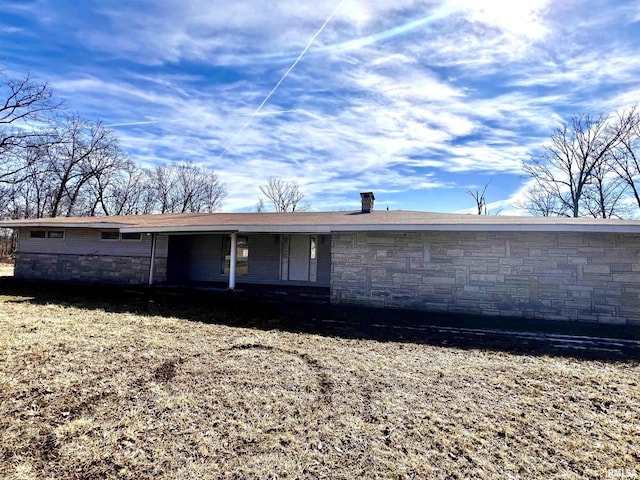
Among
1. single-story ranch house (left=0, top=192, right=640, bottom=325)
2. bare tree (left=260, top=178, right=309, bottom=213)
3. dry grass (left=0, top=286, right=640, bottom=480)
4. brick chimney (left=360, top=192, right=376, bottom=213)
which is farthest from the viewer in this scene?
bare tree (left=260, top=178, right=309, bottom=213)

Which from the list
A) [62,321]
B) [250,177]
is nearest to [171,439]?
[62,321]

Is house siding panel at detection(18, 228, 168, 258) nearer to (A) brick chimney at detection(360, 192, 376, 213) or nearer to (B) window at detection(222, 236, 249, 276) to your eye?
(B) window at detection(222, 236, 249, 276)

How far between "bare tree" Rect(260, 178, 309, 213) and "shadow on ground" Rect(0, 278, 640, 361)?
25.4 meters

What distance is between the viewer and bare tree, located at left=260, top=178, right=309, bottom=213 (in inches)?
1372

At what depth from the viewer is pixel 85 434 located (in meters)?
2.72

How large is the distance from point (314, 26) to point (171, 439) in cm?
919

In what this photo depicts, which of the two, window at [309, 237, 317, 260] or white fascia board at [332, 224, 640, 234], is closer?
white fascia board at [332, 224, 640, 234]

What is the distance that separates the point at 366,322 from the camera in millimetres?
6984

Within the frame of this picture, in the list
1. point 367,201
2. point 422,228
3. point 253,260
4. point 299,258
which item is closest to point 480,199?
point 367,201

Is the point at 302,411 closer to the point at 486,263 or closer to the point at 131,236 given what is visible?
the point at 486,263

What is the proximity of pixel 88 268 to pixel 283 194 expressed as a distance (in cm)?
2439

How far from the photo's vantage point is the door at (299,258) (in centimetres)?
1169

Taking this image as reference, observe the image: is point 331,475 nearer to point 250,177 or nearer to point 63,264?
point 63,264

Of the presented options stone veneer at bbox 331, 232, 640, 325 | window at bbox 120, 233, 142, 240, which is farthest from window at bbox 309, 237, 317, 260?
window at bbox 120, 233, 142, 240
